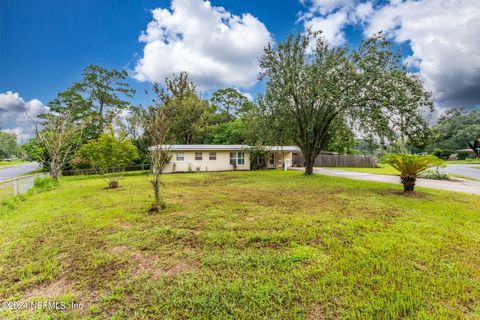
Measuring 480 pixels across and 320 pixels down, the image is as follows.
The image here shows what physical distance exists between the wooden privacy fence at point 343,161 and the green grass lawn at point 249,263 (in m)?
21.1

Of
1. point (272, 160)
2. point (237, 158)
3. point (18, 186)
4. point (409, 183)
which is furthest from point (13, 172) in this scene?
point (409, 183)

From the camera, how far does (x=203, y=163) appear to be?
1975 centimetres

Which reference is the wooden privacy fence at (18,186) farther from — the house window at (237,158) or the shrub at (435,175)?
the shrub at (435,175)

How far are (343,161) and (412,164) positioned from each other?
64.6ft

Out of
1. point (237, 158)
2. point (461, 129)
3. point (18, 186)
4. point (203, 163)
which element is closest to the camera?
point (18, 186)

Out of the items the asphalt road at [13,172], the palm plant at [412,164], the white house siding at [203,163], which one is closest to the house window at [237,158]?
the white house siding at [203,163]

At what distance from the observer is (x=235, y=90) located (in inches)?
1302

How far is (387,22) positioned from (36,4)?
1629cm

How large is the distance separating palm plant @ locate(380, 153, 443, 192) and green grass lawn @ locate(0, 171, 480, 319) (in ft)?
7.01

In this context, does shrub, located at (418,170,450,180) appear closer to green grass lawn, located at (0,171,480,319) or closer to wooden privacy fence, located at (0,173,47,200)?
green grass lawn, located at (0,171,480,319)

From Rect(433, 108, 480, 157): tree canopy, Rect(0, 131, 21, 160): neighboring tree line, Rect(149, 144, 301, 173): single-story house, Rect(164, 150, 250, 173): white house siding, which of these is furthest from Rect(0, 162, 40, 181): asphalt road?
Rect(433, 108, 480, 157): tree canopy

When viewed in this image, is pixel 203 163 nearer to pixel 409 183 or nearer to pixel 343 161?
pixel 409 183

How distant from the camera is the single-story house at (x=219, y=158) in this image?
18938 mm

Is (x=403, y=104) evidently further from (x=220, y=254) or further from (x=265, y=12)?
(x=220, y=254)
